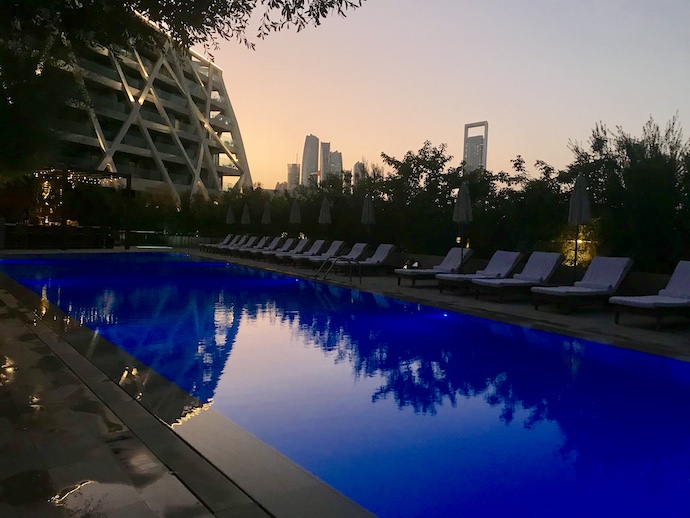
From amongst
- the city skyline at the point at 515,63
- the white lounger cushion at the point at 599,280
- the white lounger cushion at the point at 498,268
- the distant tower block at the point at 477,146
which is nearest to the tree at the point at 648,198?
the city skyline at the point at 515,63

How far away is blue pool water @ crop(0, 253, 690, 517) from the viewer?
3.07 metres

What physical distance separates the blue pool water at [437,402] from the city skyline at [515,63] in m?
3.25

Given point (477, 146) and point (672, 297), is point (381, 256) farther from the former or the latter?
point (477, 146)

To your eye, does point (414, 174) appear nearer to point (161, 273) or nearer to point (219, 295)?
point (161, 273)

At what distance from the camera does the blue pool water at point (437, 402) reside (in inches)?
121

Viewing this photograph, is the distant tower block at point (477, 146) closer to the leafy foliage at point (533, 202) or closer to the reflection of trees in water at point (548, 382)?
the leafy foliage at point (533, 202)

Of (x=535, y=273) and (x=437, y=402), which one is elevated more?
(x=535, y=273)

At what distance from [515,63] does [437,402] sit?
14818 mm

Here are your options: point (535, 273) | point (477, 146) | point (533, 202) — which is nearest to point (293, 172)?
point (477, 146)

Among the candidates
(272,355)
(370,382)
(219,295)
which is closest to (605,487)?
(370,382)

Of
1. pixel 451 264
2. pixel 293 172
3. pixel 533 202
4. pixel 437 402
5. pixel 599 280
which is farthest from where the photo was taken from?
pixel 293 172

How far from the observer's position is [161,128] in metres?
57.6

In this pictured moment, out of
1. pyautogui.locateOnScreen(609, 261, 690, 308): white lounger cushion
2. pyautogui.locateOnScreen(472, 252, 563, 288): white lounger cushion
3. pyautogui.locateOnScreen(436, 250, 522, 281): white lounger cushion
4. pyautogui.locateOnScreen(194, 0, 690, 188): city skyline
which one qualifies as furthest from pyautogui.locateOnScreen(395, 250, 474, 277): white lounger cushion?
pyautogui.locateOnScreen(609, 261, 690, 308): white lounger cushion

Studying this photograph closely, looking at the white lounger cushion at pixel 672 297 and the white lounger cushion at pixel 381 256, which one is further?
the white lounger cushion at pixel 381 256
